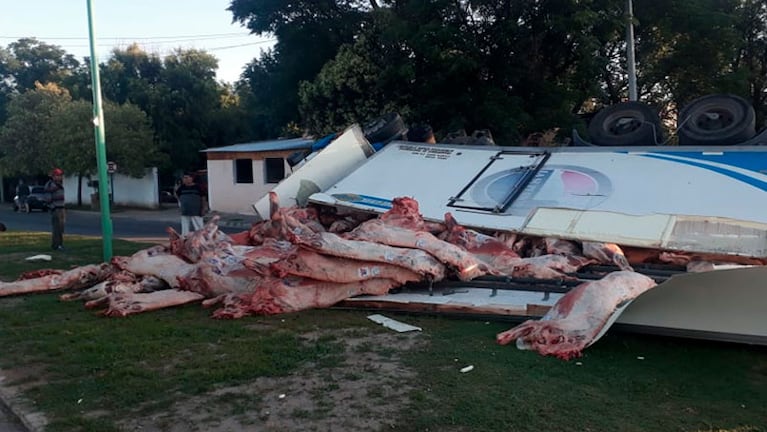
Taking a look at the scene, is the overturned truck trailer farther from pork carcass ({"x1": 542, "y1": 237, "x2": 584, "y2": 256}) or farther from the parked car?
the parked car

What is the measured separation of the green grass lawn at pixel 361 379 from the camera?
418 centimetres

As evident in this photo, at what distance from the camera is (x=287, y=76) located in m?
23.3

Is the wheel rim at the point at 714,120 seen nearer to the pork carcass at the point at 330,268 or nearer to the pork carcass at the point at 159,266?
the pork carcass at the point at 330,268

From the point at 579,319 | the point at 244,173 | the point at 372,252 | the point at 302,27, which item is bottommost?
the point at 579,319

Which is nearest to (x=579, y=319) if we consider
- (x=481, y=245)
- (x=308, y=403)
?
(x=308, y=403)

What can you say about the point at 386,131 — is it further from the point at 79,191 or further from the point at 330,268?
the point at 79,191

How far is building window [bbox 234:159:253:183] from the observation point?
25844 millimetres

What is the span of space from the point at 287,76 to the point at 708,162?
1688 cm

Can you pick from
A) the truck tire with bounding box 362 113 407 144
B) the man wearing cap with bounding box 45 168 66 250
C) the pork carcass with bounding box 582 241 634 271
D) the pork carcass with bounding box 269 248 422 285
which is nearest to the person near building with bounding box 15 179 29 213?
the man wearing cap with bounding box 45 168 66 250

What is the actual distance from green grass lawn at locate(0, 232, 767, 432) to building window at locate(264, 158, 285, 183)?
1818 centimetres

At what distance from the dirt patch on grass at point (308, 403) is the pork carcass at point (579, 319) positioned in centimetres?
111

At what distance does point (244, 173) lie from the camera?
26.1 meters

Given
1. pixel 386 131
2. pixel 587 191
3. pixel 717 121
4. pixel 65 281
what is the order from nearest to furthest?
pixel 587 191, pixel 65 281, pixel 717 121, pixel 386 131

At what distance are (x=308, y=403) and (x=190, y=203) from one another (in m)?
8.51
